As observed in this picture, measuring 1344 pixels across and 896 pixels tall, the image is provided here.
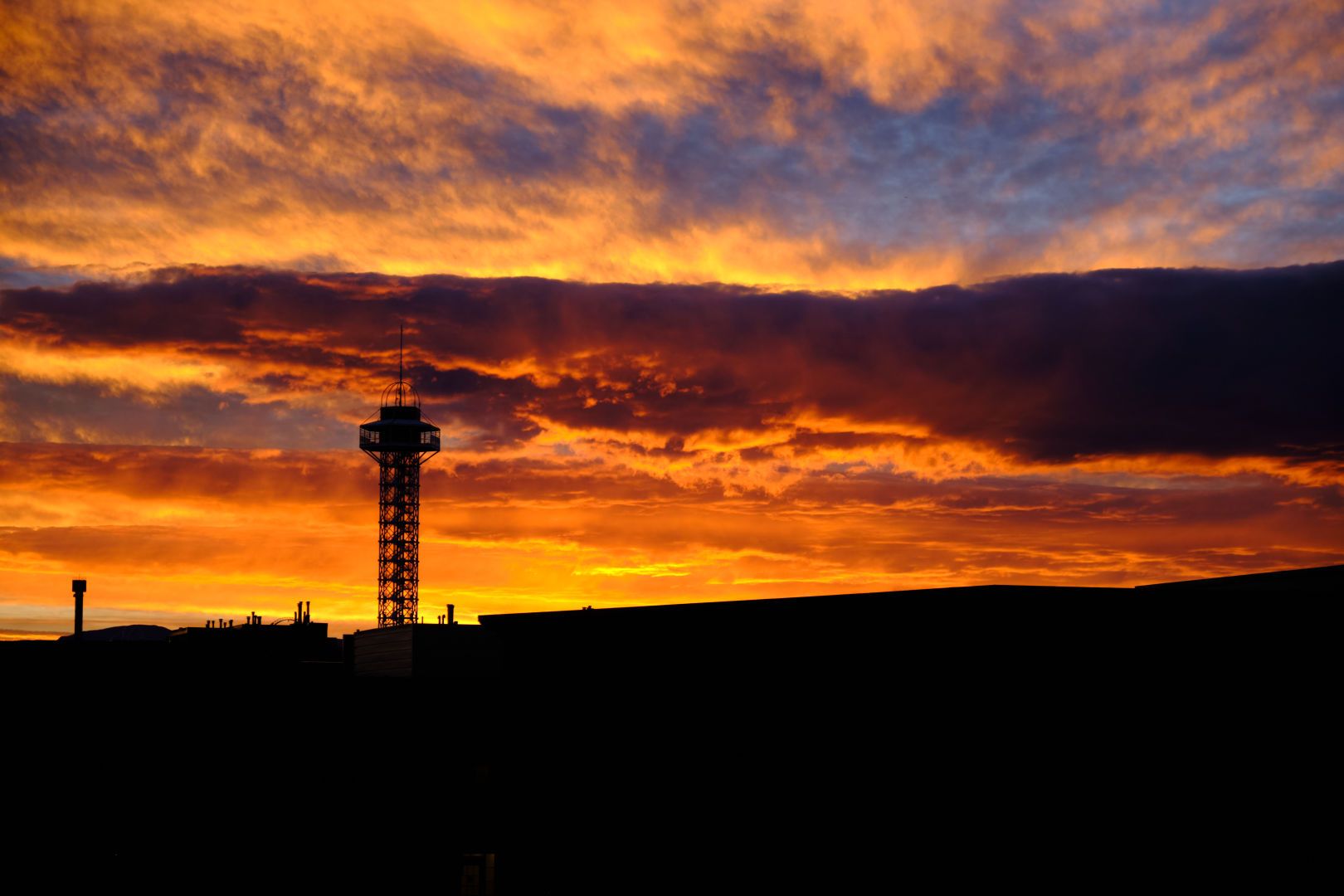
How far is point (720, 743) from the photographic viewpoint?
141 ft

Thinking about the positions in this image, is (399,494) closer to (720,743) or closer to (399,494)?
(399,494)

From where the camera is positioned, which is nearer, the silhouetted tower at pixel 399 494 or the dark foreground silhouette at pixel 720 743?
the dark foreground silhouette at pixel 720 743

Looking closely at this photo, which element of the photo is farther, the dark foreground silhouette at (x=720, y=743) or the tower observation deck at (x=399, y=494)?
the tower observation deck at (x=399, y=494)

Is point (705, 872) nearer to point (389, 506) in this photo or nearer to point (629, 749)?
point (629, 749)

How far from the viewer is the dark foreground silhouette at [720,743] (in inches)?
1362

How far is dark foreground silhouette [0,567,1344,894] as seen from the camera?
113ft

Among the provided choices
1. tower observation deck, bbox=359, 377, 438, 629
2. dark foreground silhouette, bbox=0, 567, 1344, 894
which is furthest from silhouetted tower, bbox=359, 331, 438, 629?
dark foreground silhouette, bbox=0, 567, 1344, 894

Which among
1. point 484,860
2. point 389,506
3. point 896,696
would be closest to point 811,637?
point 896,696

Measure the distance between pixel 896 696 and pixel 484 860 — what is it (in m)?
20.5

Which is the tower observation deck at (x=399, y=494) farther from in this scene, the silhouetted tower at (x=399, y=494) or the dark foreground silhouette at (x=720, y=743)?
the dark foreground silhouette at (x=720, y=743)

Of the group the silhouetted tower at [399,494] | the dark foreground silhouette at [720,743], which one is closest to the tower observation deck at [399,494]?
the silhouetted tower at [399,494]

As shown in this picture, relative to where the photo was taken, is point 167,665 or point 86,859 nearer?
point 86,859

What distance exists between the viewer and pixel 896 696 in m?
37.9

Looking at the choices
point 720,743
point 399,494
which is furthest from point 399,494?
point 720,743
